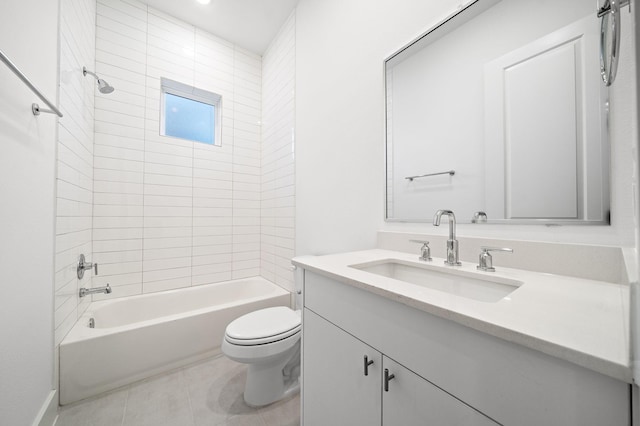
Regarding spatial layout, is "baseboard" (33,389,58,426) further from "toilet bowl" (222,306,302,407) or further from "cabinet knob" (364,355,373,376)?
"cabinet knob" (364,355,373,376)

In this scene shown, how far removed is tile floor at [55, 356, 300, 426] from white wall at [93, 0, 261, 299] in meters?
0.90

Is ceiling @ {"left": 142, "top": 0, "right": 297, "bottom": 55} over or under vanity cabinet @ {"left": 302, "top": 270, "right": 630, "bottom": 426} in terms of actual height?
over

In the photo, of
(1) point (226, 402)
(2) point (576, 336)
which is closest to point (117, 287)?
(1) point (226, 402)

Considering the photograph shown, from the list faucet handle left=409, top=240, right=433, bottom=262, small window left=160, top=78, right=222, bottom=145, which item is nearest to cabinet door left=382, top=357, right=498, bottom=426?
faucet handle left=409, top=240, right=433, bottom=262

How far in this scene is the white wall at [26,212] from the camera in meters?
0.85

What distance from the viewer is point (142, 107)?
2.17m

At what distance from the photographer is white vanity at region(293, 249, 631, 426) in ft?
1.19

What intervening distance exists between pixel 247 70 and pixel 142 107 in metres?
1.17

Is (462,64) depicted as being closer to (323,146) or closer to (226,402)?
(323,146)

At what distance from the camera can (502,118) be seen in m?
0.93

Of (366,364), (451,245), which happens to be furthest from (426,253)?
(366,364)

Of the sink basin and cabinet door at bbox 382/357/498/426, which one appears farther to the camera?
the sink basin

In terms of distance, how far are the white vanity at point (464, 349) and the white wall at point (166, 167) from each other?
1849mm

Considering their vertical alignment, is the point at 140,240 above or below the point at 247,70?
below
